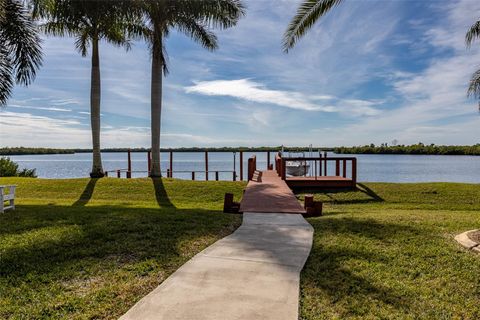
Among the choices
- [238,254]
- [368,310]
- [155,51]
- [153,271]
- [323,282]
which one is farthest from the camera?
[155,51]

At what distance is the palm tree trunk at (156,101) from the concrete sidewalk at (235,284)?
11027 mm

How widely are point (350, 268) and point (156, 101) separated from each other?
1341 cm

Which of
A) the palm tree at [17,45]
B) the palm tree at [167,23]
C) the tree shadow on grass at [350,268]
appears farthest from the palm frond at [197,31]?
the tree shadow on grass at [350,268]

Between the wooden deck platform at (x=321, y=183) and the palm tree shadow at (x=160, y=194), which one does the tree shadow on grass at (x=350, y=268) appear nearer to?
the palm tree shadow at (x=160, y=194)

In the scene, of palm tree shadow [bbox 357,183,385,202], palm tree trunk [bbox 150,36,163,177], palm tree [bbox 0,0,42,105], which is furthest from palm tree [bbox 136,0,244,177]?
palm tree shadow [bbox 357,183,385,202]

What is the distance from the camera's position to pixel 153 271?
14.6ft

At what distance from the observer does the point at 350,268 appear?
15.3 feet

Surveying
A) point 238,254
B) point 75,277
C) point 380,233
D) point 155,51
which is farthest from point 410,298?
point 155,51

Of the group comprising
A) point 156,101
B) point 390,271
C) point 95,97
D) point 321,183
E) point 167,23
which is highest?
point 167,23

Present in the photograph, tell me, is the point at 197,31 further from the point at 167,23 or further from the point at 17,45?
the point at 17,45

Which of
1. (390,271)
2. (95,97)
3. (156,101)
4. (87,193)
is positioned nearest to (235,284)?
(390,271)

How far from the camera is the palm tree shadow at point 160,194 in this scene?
12.3 meters

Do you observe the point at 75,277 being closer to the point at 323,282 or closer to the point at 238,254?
the point at 238,254

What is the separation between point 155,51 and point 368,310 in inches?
591
